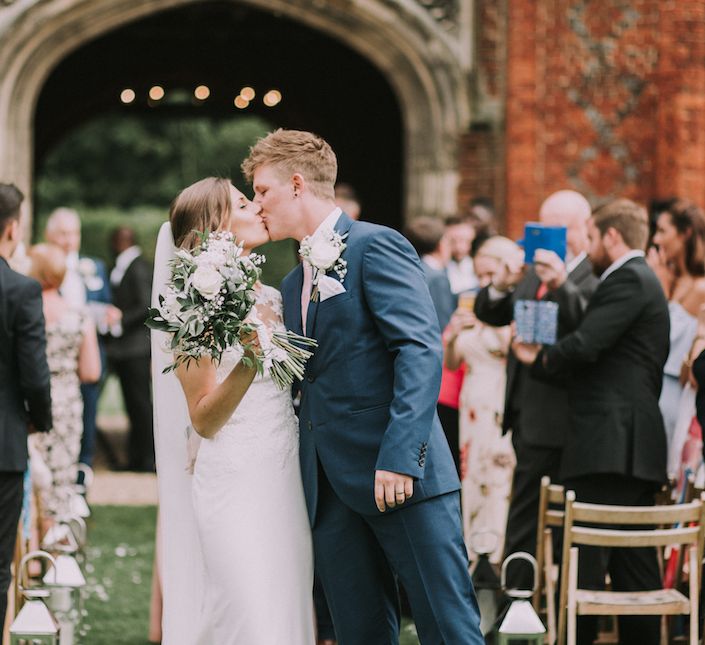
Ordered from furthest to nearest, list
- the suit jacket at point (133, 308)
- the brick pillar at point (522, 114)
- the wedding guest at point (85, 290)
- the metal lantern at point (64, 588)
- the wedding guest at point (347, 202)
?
the suit jacket at point (133, 308) → the brick pillar at point (522, 114) → the wedding guest at point (85, 290) → the wedding guest at point (347, 202) → the metal lantern at point (64, 588)

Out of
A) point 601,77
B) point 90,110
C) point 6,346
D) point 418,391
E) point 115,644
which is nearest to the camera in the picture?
point 418,391

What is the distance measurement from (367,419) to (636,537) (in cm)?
129

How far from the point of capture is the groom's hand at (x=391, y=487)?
4.01 meters

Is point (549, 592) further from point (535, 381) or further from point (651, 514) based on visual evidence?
point (535, 381)

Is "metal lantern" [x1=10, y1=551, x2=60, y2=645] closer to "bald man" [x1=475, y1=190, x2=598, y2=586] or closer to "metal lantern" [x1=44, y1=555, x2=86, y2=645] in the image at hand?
"metal lantern" [x1=44, y1=555, x2=86, y2=645]

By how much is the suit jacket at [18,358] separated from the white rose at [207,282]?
5.27 ft

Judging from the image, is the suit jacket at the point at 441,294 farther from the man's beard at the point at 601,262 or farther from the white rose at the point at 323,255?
A: the white rose at the point at 323,255

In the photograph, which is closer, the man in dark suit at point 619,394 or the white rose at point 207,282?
the white rose at point 207,282

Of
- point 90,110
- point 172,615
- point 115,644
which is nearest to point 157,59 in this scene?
point 90,110

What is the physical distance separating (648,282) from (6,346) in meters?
2.66

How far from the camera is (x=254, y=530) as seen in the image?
4316mm

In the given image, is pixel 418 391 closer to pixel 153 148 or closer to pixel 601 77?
pixel 601 77

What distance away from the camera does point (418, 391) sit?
4031 mm

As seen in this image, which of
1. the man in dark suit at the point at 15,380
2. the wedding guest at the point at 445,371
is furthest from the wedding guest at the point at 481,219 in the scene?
the man in dark suit at the point at 15,380
